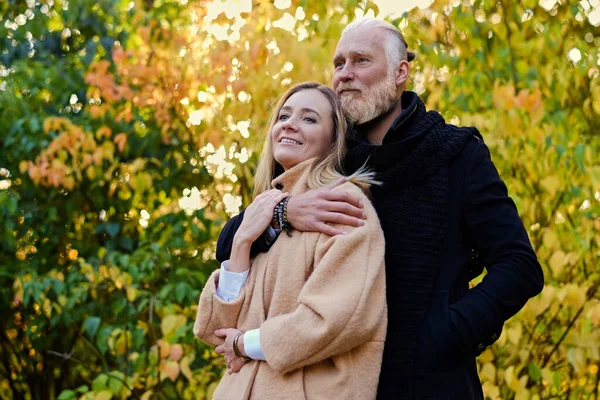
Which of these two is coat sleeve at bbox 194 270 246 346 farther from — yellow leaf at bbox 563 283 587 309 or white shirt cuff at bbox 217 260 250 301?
yellow leaf at bbox 563 283 587 309

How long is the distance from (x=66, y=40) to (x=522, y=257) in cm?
487

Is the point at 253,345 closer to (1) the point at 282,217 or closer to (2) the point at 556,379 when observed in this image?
(1) the point at 282,217

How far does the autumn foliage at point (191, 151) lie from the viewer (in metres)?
3.48

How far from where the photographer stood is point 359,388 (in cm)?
184

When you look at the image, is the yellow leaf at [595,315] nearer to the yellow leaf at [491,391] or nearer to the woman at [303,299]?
the yellow leaf at [491,391]

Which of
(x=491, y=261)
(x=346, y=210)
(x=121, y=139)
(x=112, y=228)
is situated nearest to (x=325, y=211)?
(x=346, y=210)

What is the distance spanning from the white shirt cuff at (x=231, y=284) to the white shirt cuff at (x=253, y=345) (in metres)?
0.12

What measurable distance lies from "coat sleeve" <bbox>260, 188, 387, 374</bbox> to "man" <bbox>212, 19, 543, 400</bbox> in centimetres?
6

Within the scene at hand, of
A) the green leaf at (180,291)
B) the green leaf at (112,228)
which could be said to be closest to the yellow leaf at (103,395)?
the green leaf at (180,291)

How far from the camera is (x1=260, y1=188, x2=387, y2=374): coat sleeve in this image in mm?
1812

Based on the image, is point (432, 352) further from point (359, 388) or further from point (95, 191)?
point (95, 191)

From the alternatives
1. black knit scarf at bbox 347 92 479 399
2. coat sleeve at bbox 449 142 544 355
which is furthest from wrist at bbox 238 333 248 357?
coat sleeve at bbox 449 142 544 355

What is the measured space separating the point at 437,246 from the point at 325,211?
0.27 m

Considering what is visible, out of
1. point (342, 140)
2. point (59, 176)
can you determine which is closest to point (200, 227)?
point (59, 176)
